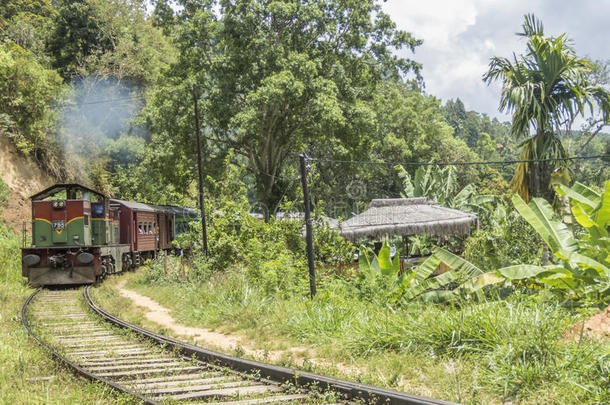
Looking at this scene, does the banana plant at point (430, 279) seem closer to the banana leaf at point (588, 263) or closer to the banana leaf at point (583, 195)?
the banana leaf at point (588, 263)

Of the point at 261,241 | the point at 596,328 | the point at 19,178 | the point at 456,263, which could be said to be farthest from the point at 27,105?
the point at 596,328

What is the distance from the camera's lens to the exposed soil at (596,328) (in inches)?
262

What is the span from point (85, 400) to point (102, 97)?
33497 mm

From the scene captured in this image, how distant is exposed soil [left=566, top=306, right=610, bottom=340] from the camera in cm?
665

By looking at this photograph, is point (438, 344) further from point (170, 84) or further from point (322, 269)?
point (170, 84)

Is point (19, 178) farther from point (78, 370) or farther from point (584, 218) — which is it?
point (584, 218)

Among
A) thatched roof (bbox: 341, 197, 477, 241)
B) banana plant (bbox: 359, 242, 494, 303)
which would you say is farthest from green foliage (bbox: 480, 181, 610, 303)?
thatched roof (bbox: 341, 197, 477, 241)

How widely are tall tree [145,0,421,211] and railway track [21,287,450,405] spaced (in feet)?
39.2

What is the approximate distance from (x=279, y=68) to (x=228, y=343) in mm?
15691

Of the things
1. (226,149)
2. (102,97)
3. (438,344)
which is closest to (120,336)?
(438,344)

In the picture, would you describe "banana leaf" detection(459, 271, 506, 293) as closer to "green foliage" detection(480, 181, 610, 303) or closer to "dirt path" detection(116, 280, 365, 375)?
"green foliage" detection(480, 181, 610, 303)

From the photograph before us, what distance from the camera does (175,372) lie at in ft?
23.0

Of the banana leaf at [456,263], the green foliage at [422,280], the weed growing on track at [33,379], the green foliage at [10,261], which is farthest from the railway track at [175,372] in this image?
the green foliage at [10,261]

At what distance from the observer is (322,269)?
46.3ft
